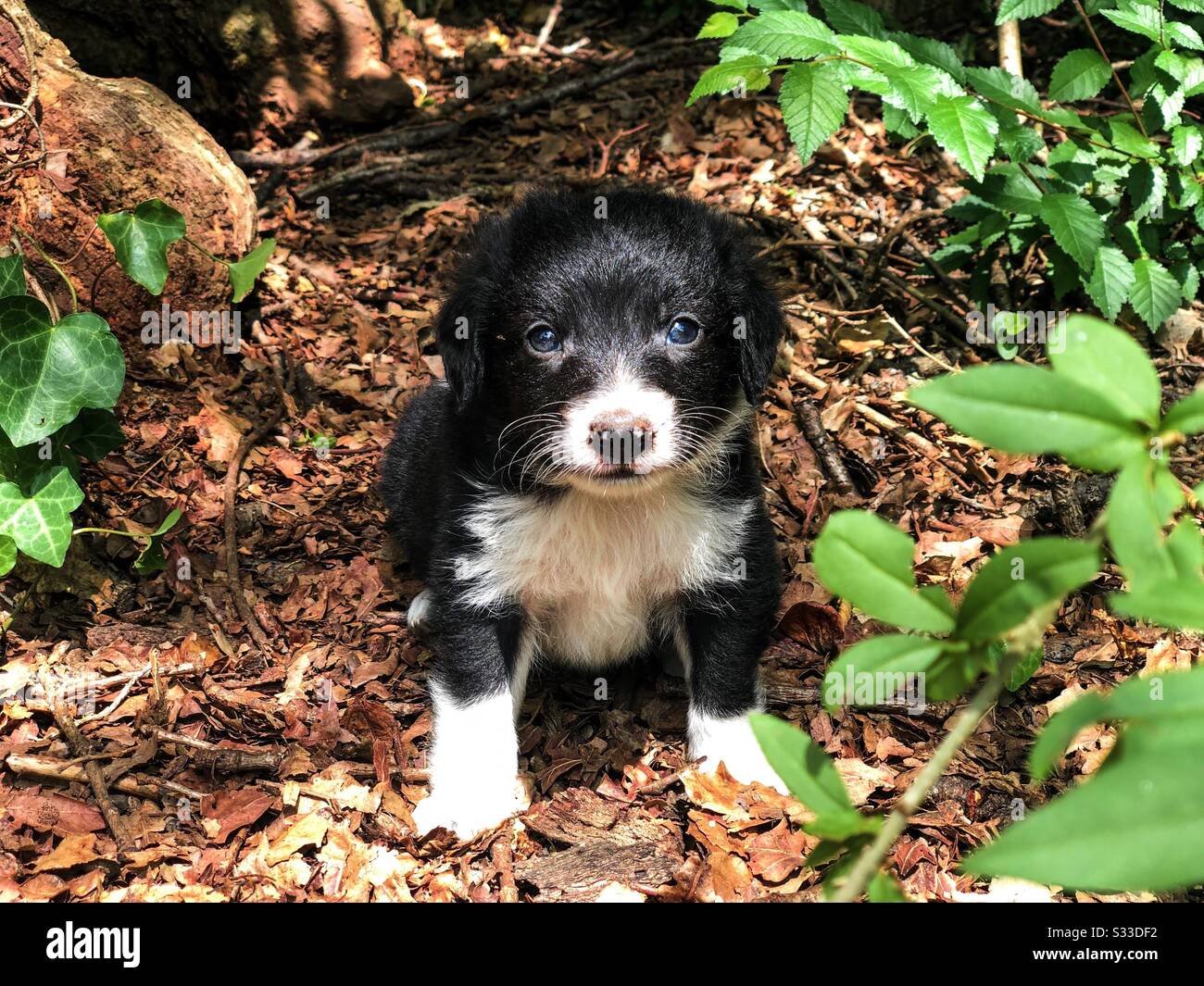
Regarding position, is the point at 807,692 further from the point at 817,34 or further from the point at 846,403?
the point at 817,34

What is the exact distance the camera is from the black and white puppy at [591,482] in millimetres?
3369

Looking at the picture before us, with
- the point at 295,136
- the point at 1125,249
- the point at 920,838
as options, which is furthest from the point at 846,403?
the point at 295,136

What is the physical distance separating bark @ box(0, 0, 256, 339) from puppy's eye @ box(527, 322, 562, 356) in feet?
6.81

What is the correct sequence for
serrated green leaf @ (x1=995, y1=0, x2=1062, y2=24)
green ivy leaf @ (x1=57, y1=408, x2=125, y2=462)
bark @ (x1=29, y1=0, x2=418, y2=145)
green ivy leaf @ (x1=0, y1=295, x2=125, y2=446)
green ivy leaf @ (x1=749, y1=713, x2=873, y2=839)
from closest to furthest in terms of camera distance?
green ivy leaf @ (x1=749, y1=713, x2=873, y2=839)
green ivy leaf @ (x1=0, y1=295, x2=125, y2=446)
green ivy leaf @ (x1=57, y1=408, x2=125, y2=462)
serrated green leaf @ (x1=995, y1=0, x2=1062, y2=24)
bark @ (x1=29, y1=0, x2=418, y2=145)

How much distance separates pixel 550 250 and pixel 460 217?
301 cm

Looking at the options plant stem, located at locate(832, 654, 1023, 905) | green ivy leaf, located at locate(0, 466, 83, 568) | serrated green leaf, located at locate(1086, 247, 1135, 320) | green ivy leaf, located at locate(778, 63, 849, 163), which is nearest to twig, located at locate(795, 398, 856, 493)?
serrated green leaf, located at locate(1086, 247, 1135, 320)

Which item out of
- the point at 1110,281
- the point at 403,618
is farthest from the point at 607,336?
the point at 1110,281

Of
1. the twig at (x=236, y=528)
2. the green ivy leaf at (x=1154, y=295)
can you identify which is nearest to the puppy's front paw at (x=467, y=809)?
the twig at (x=236, y=528)

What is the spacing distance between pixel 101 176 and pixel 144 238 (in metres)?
1.05

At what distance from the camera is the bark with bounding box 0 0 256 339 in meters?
4.32

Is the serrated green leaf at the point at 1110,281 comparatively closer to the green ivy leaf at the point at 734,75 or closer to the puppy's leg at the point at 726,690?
the green ivy leaf at the point at 734,75

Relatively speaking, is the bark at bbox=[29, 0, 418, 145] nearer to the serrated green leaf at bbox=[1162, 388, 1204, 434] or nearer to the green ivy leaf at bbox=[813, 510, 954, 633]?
the green ivy leaf at bbox=[813, 510, 954, 633]

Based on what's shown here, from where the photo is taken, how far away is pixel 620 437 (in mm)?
3010

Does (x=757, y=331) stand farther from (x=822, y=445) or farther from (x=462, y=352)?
(x=822, y=445)
